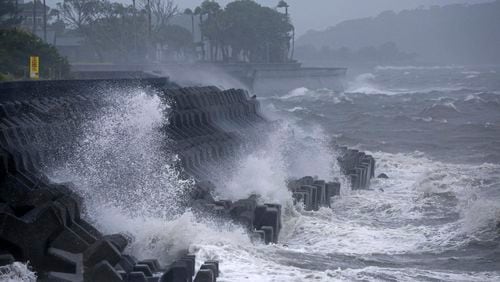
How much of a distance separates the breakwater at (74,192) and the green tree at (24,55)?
22.1ft

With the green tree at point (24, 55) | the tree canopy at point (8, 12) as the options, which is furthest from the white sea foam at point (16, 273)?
the tree canopy at point (8, 12)

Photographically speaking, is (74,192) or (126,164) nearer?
(74,192)

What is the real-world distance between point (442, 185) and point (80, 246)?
11.7 meters

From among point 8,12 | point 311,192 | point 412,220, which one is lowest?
point 412,220

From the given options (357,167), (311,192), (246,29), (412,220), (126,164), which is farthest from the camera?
(246,29)

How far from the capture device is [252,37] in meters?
75.8

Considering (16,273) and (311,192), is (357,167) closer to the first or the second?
(311,192)

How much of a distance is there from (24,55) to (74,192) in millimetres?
17880

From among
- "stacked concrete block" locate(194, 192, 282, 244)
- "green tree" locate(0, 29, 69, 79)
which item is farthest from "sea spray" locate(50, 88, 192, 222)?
"green tree" locate(0, 29, 69, 79)

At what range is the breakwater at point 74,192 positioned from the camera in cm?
949

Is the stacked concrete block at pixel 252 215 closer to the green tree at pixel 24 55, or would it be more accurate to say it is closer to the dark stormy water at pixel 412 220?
the dark stormy water at pixel 412 220

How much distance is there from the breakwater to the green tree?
22.1 ft

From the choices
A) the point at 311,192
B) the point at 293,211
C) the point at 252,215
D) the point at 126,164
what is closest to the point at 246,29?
the point at 311,192

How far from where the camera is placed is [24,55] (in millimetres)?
28266
